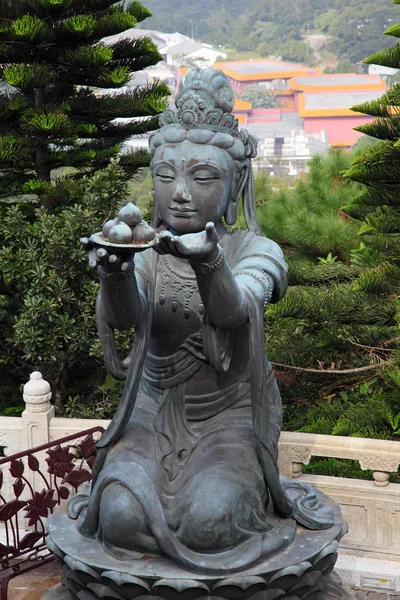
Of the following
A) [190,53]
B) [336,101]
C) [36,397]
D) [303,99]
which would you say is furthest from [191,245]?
[190,53]

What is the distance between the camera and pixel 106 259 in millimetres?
3125

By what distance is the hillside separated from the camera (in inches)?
2183

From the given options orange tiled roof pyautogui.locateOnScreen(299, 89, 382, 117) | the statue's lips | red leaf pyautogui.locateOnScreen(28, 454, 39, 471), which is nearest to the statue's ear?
the statue's lips

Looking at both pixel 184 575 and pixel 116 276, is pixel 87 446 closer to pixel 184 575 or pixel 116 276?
pixel 184 575

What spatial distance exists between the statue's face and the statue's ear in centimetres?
14

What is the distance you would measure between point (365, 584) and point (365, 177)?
3116 millimetres

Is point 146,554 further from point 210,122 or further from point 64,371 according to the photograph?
point 64,371

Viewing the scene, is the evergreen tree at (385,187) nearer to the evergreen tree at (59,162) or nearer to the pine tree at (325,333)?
the pine tree at (325,333)

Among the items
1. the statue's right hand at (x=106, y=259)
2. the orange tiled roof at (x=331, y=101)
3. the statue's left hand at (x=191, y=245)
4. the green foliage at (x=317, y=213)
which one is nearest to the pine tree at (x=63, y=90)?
the green foliage at (x=317, y=213)

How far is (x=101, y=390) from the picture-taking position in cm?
699

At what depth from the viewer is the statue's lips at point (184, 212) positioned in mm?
3629

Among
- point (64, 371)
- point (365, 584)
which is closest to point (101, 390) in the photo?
point (64, 371)

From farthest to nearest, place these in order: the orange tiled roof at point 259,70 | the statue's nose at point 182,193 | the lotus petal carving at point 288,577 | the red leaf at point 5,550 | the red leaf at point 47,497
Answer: the orange tiled roof at point 259,70 < the red leaf at point 47,497 < the red leaf at point 5,550 < the statue's nose at point 182,193 < the lotus petal carving at point 288,577

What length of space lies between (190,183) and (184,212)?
0.11 m
